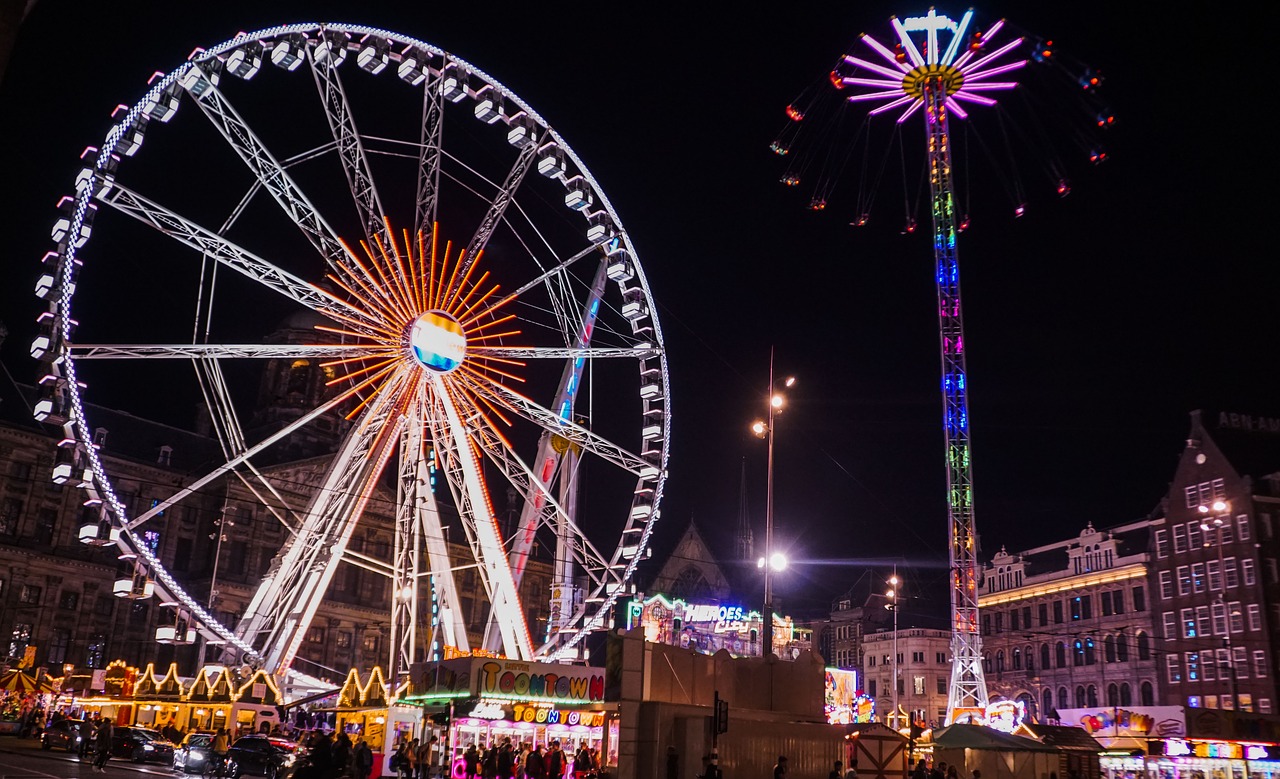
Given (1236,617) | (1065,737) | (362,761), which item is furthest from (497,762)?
(1236,617)

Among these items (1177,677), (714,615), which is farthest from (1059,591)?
(714,615)

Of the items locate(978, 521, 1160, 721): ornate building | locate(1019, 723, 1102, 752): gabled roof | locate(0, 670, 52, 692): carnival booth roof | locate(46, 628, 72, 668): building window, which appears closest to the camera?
locate(1019, 723, 1102, 752): gabled roof

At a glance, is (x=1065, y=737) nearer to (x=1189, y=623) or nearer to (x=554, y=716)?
(x=554, y=716)

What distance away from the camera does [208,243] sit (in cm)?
3058

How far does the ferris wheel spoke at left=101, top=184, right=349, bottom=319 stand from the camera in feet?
99.4

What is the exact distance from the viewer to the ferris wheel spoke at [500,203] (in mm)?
35812

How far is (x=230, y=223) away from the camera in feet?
102

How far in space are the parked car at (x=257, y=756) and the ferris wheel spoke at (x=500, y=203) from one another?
1630 cm

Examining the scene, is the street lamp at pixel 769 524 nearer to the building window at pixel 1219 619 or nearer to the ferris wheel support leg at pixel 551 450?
the ferris wheel support leg at pixel 551 450

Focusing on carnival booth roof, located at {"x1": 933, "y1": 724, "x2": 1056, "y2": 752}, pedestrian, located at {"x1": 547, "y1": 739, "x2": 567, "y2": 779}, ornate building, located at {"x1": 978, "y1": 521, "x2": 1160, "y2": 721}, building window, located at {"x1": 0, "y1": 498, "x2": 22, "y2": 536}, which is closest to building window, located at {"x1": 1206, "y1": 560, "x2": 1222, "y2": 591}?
ornate building, located at {"x1": 978, "y1": 521, "x2": 1160, "y2": 721}

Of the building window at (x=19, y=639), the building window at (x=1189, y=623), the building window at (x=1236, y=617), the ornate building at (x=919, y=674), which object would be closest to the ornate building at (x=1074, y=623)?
the building window at (x=1189, y=623)

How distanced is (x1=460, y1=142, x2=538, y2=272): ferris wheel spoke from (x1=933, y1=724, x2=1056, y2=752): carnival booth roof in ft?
70.1

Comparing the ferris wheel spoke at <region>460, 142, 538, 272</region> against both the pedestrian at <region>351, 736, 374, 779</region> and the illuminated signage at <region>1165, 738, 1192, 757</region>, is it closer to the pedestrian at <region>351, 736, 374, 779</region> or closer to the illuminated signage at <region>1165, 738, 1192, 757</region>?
the pedestrian at <region>351, 736, 374, 779</region>

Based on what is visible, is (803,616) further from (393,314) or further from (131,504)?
(393,314)
